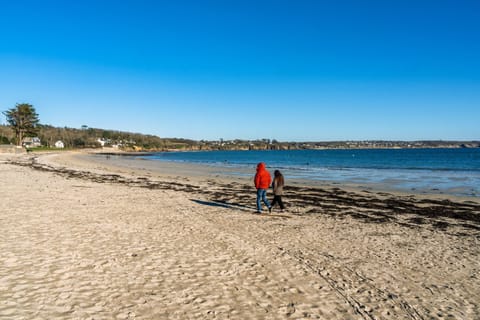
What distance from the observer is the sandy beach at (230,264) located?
499 centimetres

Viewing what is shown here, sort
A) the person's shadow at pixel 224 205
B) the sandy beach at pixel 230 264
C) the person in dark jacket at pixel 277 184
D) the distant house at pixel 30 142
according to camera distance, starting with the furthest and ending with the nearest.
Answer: the distant house at pixel 30 142
the person's shadow at pixel 224 205
the person in dark jacket at pixel 277 184
the sandy beach at pixel 230 264

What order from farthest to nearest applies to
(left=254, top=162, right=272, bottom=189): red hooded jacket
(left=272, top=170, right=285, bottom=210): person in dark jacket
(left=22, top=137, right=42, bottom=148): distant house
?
(left=22, top=137, right=42, bottom=148): distant house, (left=272, top=170, right=285, bottom=210): person in dark jacket, (left=254, top=162, right=272, bottom=189): red hooded jacket

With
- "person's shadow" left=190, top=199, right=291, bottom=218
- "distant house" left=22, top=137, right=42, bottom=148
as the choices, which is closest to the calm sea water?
"person's shadow" left=190, top=199, right=291, bottom=218

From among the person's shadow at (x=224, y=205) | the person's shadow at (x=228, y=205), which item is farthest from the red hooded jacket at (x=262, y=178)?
the person's shadow at (x=224, y=205)

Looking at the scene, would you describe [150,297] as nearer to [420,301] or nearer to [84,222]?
[420,301]

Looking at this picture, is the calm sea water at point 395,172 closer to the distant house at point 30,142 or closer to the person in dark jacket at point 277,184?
the person in dark jacket at point 277,184

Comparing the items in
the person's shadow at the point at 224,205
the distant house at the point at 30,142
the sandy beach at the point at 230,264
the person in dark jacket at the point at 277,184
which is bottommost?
the person's shadow at the point at 224,205

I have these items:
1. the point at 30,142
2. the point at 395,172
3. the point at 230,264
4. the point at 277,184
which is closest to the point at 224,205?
the point at 277,184

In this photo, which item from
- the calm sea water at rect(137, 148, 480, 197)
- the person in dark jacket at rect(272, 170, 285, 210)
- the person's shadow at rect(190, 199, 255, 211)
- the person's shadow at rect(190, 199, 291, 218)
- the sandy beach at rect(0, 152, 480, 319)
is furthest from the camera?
the calm sea water at rect(137, 148, 480, 197)

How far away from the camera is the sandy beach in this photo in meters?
4.99

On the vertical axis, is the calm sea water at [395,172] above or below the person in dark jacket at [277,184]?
below

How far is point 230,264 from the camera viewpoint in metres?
6.94

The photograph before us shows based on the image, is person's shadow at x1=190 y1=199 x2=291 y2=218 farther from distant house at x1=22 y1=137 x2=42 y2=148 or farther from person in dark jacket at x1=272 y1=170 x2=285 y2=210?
distant house at x1=22 y1=137 x2=42 y2=148

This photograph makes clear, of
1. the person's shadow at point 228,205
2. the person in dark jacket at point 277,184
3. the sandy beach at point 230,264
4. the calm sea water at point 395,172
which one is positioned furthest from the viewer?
the calm sea water at point 395,172
